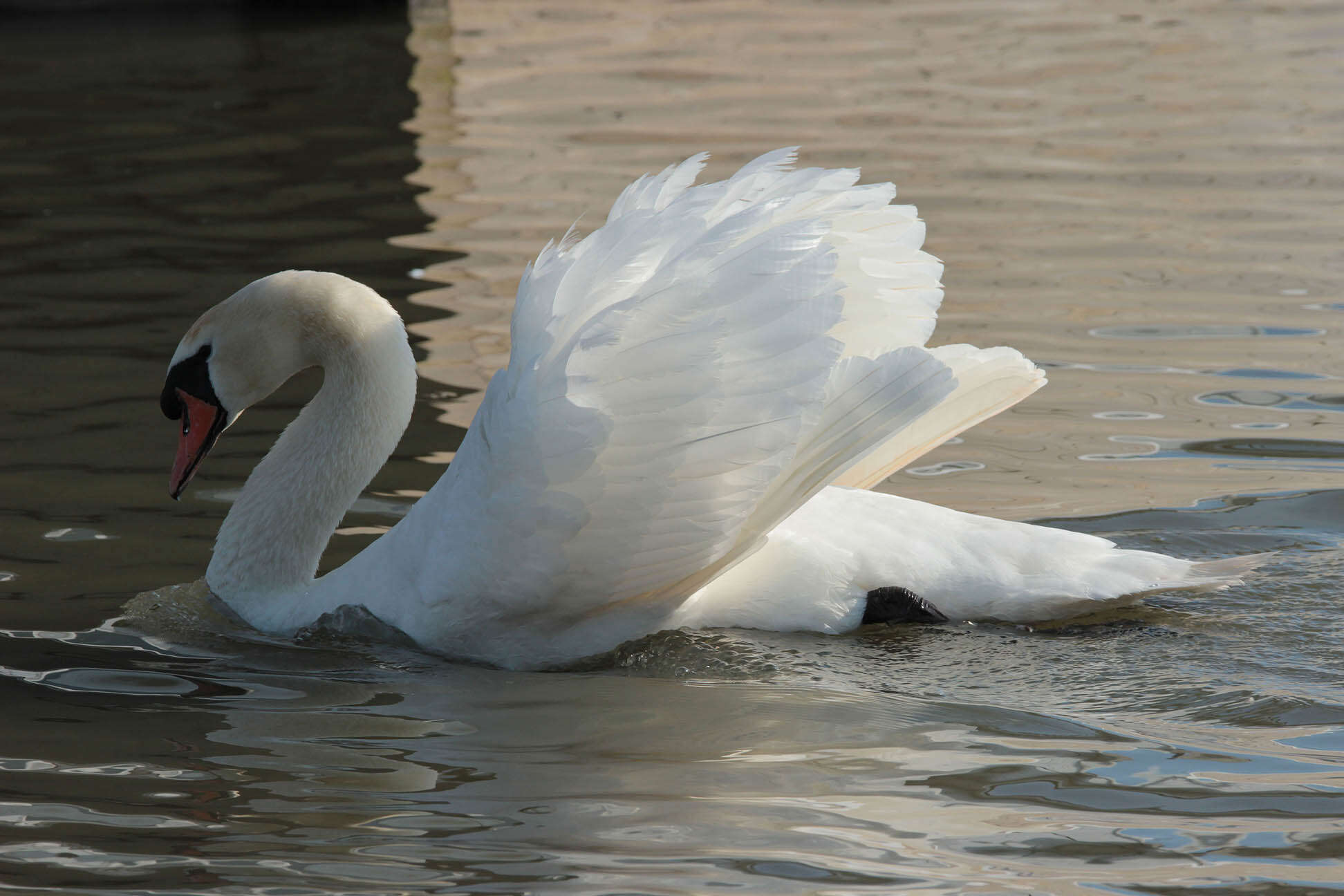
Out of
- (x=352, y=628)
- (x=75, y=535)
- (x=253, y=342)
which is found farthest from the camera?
(x=75, y=535)

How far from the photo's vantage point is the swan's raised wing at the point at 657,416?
14.3ft

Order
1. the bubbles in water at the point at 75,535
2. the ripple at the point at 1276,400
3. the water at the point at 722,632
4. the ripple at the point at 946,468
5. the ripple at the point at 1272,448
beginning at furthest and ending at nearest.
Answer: the ripple at the point at 1276,400 < the ripple at the point at 946,468 < the ripple at the point at 1272,448 < the bubbles in water at the point at 75,535 < the water at the point at 722,632

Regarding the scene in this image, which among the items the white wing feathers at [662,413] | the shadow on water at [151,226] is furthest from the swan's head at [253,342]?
the white wing feathers at [662,413]

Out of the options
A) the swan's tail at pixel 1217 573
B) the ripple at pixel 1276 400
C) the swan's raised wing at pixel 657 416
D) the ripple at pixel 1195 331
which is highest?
the ripple at pixel 1195 331

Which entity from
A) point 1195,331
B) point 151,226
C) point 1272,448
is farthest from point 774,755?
point 151,226

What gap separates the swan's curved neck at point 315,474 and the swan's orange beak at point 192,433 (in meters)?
0.18

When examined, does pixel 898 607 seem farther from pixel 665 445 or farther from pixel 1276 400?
pixel 1276 400

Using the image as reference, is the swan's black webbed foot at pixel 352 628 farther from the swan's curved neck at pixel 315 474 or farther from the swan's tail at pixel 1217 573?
the swan's tail at pixel 1217 573

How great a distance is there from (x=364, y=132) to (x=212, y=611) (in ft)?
26.1

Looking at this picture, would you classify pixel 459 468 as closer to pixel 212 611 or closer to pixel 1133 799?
pixel 212 611

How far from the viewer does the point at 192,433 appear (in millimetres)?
5309

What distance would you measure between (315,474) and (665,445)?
4.40 ft

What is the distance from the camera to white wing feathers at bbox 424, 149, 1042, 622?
436cm

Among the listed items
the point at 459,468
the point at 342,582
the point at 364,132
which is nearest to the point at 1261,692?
the point at 459,468
